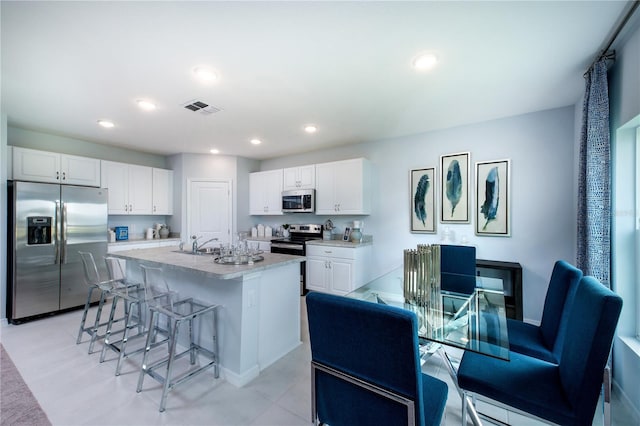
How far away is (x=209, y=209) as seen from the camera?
5.17m

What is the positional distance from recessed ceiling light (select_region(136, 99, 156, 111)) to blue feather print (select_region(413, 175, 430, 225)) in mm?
3539

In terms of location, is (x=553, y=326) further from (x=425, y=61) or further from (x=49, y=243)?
(x=49, y=243)

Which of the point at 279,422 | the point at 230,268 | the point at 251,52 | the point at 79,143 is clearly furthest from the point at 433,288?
the point at 79,143

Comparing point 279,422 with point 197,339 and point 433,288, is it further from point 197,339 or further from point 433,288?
point 433,288

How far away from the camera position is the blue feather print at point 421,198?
381 cm

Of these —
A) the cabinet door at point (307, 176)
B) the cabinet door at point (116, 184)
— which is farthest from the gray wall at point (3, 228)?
the cabinet door at point (307, 176)

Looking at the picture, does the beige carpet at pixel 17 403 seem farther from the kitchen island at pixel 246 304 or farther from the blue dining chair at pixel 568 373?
the blue dining chair at pixel 568 373

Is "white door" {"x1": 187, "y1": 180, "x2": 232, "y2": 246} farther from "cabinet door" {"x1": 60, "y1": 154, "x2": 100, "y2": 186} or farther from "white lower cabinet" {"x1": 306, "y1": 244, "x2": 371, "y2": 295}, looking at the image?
"white lower cabinet" {"x1": 306, "y1": 244, "x2": 371, "y2": 295}

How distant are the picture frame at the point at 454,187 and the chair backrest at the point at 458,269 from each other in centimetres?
101

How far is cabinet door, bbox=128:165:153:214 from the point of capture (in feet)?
15.0

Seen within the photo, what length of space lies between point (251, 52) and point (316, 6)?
2.12 ft

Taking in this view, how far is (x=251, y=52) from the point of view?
76.0 inches

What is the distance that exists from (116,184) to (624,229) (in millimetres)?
6204

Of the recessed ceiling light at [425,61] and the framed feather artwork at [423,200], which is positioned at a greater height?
the recessed ceiling light at [425,61]
